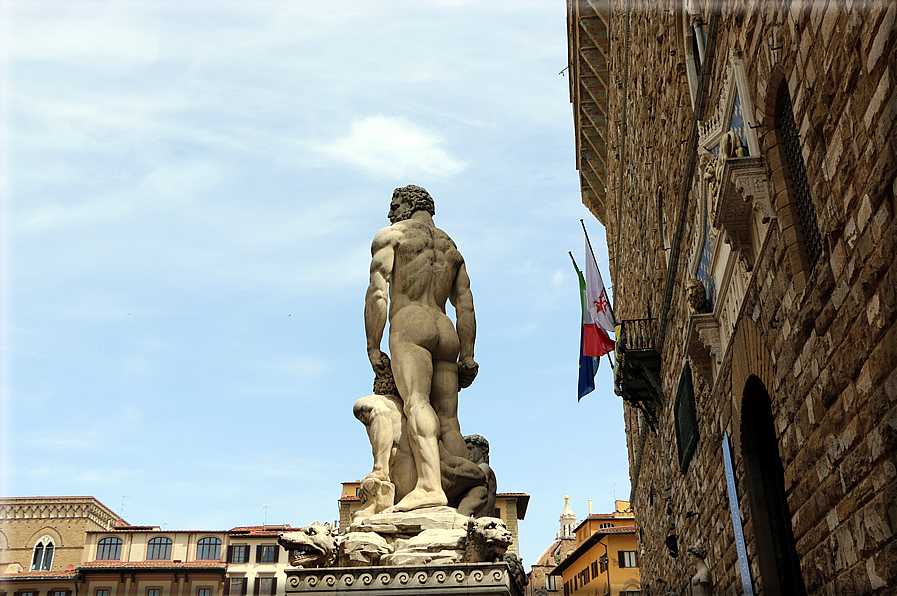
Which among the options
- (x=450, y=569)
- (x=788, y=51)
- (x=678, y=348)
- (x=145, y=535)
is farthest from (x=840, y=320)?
(x=145, y=535)

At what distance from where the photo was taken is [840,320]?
5.05 m

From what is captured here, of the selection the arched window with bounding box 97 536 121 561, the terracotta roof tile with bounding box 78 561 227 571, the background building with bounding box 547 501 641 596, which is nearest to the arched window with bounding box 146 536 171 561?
the arched window with bounding box 97 536 121 561

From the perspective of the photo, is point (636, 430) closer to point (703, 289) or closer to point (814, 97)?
point (703, 289)

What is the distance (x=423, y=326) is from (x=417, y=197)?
136 cm

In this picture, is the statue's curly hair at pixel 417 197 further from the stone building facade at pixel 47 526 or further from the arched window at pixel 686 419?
the stone building facade at pixel 47 526

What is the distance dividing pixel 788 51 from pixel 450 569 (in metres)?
3.93

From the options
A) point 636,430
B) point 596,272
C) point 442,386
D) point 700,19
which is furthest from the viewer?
point 636,430

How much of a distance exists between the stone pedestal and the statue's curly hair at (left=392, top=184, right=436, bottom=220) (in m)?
3.28

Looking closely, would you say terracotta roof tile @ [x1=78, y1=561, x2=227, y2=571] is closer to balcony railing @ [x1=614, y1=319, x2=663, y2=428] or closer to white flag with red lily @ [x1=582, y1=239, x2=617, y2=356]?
white flag with red lily @ [x1=582, y1=239, x2=617, y2=356]

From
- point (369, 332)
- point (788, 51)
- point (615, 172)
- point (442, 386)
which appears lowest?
point (442, 386)

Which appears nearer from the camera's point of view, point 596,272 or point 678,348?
point 678,348

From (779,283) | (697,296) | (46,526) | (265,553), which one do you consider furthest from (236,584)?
(779,283)

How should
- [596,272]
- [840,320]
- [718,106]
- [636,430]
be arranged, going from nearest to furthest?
[840,320] → [718,106] → [596,272] → [636,430]

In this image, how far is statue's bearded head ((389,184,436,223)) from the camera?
7676mm
